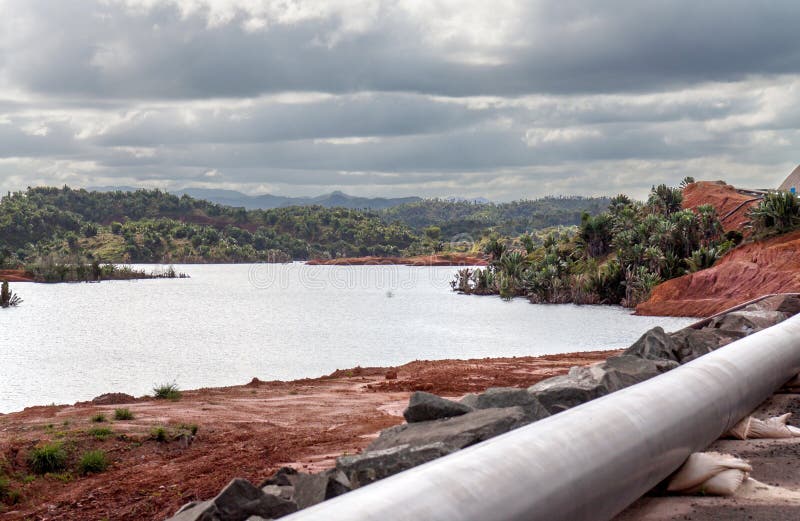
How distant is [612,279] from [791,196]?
666 inches

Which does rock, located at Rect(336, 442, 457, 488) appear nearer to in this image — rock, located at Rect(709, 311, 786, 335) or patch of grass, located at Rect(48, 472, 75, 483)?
patch of grass, located at Rect(48, 472, 75, 483)

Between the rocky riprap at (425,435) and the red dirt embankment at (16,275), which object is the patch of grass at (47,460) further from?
the red dirt embankment at (16,275)

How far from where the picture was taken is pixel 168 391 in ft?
68.4

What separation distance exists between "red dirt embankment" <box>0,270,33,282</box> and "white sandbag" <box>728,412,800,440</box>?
448 feet

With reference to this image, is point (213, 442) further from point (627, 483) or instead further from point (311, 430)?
point (627, 483)

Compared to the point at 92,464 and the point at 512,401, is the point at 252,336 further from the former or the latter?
Answer: the point at 512,401

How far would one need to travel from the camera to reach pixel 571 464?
430cm

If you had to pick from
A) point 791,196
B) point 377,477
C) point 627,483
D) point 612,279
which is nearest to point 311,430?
point 377,477

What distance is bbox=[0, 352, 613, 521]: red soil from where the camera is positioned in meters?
10.3

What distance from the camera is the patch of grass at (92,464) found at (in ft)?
40.6

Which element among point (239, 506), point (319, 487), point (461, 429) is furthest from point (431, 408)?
point (239, 506)

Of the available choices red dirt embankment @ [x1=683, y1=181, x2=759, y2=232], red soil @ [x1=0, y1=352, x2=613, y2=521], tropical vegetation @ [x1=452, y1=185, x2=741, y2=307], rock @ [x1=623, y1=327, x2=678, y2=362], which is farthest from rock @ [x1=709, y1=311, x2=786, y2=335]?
red dirt embankment @ [x1=683, y1=181, x2=759, y2=232]

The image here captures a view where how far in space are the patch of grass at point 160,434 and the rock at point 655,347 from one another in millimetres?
7922

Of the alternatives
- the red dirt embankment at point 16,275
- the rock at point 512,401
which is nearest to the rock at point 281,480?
the rock at point 512,401
